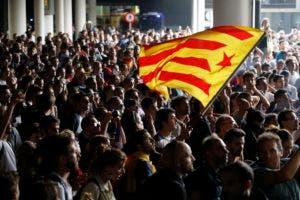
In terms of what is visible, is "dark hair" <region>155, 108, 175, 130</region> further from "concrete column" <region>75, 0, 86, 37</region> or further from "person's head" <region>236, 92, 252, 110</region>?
"concrete column" <region>75, 0, 86, 37</region>

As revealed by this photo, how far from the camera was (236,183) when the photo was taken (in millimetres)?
6160

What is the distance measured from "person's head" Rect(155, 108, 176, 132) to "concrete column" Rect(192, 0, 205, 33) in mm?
39098

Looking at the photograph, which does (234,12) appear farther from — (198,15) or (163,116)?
(198,15)

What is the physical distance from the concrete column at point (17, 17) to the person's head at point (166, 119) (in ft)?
95.8

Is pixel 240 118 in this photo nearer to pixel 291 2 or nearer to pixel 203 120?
pixel 203 120

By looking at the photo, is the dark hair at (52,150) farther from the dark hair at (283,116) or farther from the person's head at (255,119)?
the dark hair at (283,116)

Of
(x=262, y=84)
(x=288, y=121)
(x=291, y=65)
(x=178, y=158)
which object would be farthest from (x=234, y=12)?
(x=178, y=158)

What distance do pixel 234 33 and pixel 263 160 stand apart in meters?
3.30

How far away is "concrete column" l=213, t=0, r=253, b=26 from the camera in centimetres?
2188

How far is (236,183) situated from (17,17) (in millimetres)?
32724

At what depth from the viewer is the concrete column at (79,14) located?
169 feet

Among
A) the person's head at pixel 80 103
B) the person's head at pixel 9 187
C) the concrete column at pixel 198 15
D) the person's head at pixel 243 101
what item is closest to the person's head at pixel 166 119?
the person's head at pixel 80 103

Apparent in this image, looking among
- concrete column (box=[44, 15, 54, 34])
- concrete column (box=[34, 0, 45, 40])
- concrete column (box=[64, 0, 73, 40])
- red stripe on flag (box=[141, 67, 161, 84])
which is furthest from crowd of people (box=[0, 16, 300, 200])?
concrete column (box=[64, 0, 73, 40])

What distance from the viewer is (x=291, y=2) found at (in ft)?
159
